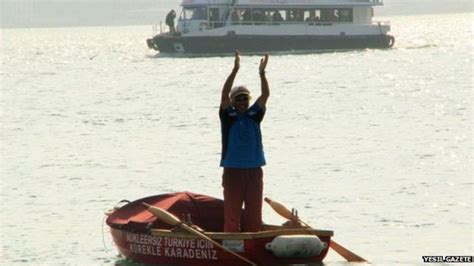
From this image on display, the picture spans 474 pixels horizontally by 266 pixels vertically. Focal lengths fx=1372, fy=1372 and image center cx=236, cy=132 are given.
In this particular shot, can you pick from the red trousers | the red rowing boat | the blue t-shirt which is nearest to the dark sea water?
the red rowing boat

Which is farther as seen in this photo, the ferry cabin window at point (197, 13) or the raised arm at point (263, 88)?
the ferry cabin window at point (197, 13)

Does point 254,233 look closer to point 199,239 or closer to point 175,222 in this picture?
point 199,239

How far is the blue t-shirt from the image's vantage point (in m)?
16.1

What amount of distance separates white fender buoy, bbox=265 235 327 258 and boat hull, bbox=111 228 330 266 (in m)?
0.08

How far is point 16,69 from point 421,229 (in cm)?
7960

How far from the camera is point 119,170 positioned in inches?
1155

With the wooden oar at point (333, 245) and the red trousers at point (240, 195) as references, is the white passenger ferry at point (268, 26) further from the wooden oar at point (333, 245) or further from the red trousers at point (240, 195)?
the red trousers at point (240, 195)

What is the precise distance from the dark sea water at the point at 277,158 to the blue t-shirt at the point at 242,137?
8.33 ft

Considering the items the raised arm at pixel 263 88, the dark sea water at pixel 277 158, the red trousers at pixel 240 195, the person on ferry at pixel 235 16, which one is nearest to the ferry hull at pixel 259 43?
the person on ferry at pixel 235 16

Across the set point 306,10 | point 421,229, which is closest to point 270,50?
point 306,10

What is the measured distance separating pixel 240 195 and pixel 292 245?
86cm

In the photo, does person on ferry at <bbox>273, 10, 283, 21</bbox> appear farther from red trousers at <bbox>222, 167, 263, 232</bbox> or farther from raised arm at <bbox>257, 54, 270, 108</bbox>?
raised arm at <bbox>257, 54, 270, 108</bbox>

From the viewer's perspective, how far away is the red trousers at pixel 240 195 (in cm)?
1623

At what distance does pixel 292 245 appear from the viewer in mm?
16109
